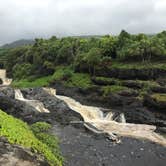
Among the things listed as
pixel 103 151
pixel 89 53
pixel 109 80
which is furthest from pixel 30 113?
pixel 89 53

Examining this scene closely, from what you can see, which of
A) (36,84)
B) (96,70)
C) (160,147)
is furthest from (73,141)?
(36,84)

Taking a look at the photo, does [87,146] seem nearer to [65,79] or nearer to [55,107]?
[55,107]

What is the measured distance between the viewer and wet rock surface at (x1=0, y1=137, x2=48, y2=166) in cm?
1947

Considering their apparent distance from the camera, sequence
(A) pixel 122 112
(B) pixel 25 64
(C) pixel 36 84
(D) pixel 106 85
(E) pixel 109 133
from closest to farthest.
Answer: (E) pixel 109 133
(A) pixel 122 112
(D) pixel 106 85
(C) pixel 36 84
(B) pixel 25 64

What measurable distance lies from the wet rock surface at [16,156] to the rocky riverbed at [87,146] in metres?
6.81

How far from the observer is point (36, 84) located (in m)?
91.6

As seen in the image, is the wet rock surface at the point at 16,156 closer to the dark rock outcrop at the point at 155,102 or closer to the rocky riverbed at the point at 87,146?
the rocky riverbed at the point at 87,146

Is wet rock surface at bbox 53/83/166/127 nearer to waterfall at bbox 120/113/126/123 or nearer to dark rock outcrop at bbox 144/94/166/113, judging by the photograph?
dark rock outcrop at bbox 144/94/166/113

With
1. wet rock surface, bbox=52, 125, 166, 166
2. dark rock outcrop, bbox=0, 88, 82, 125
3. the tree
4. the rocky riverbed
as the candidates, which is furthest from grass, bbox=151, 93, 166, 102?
the tree

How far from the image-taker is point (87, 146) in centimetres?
3300

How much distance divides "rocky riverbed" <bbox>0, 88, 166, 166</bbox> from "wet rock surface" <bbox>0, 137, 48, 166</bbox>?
6813mm

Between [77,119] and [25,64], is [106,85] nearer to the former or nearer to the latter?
[77,119]

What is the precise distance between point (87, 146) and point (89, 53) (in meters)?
54.7

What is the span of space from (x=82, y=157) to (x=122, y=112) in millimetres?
28191
